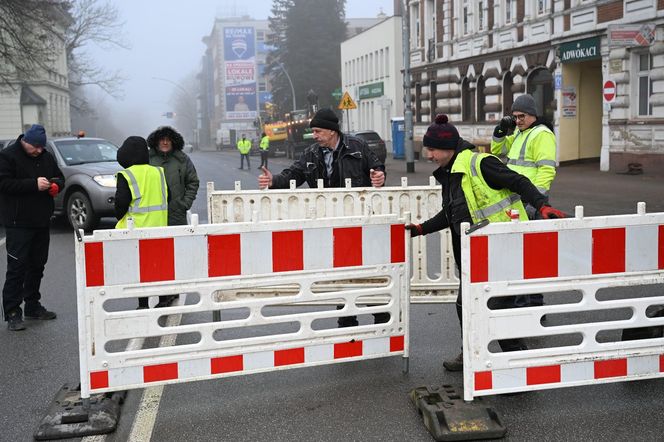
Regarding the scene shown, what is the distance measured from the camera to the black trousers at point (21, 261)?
7770 millimetres

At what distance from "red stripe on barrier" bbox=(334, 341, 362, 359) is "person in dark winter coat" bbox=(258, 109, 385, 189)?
1819 mm

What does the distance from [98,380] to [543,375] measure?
106 inches

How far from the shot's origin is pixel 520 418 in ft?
16.6

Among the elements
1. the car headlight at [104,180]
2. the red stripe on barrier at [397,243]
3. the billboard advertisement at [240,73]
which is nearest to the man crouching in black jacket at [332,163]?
the red stripe on barrier at [397,243]

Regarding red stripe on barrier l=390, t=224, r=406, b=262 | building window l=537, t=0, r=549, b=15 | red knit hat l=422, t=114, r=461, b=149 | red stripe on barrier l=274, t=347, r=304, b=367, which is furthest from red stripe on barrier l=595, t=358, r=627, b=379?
building window l=537, t=0, r=549, b=15

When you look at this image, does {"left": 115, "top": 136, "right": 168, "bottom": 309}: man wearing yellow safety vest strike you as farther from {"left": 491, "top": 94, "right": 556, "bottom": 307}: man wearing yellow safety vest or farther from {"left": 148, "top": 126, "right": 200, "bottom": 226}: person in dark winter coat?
{"left": 491, "top": 94, "right": 556, "bottom": 307}: man wearing yellow safety vest

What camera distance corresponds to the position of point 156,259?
528cm

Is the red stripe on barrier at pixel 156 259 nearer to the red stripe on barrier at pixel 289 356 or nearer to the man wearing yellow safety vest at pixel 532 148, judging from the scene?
the red stripe on barrier at pixel 289 356

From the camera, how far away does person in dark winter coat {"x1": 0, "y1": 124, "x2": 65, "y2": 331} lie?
778cm

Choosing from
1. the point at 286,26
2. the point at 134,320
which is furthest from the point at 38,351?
the point at 286,26

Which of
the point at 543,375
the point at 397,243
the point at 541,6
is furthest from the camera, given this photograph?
the point at 541,6

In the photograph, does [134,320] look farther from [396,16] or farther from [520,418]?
[396,16]

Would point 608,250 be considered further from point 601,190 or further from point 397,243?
point 601,190

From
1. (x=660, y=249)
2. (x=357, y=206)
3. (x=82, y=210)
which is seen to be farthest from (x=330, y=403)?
(x=82, y=210)
